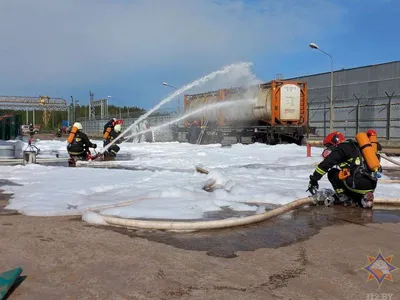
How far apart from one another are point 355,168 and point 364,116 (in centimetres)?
2857

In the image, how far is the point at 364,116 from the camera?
32.3 meters

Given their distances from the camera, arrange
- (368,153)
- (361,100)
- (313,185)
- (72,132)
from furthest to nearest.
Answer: (361,100)
(72,132)
(313,185)
(368,153)

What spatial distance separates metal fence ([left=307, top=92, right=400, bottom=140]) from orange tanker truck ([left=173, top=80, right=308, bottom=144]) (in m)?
6.20

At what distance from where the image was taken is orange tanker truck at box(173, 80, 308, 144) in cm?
2145

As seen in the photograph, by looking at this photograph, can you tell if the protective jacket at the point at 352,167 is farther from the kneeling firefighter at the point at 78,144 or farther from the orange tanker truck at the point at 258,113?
the orange tanker truck at the point at 258,113

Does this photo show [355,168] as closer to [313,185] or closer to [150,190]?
[313,185]

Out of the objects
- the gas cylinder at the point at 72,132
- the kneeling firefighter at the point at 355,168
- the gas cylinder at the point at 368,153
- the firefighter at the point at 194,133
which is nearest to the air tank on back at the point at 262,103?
the firefighter at the point at 194,133

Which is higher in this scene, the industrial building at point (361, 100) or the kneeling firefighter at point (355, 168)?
the industrial building at point (361, 100)

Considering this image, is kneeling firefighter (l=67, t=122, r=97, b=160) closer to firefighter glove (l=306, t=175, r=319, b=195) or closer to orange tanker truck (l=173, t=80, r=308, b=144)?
firefighter glove (l=306, t=175, r=319, b=195)

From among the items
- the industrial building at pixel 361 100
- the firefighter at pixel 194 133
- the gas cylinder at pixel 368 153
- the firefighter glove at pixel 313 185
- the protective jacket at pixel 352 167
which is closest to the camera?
the gas cylinder at pixel 368 153

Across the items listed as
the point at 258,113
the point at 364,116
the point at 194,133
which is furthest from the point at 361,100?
the point at 258,113

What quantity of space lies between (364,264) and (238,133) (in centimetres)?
2036

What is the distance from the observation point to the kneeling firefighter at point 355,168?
5648 millimetres

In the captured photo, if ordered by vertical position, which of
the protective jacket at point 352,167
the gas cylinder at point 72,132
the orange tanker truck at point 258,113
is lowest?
the protective jacket at point 352,167
